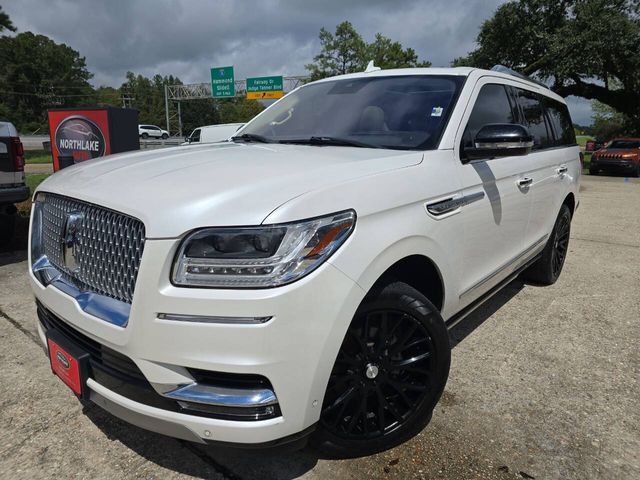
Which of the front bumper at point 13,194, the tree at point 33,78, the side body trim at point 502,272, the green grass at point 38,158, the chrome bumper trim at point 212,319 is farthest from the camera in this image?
the tree at point 33,78

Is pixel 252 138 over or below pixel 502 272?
over

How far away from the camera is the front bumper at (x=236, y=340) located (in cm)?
166

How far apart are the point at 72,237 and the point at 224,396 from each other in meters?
1.00

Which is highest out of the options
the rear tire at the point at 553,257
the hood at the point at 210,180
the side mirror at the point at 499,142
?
the side mirror at the point at 499,142

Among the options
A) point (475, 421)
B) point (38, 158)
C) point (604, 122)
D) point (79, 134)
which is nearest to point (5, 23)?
point (38, 158)

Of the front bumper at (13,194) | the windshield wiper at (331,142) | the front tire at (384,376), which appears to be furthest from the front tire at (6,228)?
the front tire at (384,376)

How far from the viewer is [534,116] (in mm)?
4117

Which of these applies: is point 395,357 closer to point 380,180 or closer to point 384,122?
point 380,180

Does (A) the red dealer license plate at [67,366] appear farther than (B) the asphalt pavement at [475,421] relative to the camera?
No

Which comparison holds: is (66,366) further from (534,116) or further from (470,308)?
(534,116)

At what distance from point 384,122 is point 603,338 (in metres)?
2.39

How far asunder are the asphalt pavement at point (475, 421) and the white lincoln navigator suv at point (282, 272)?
28cm

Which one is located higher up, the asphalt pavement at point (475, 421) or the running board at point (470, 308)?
the running board at point (470, 308)

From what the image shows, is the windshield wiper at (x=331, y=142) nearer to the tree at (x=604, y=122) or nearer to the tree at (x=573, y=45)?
the tree at (x=573, y=45)
